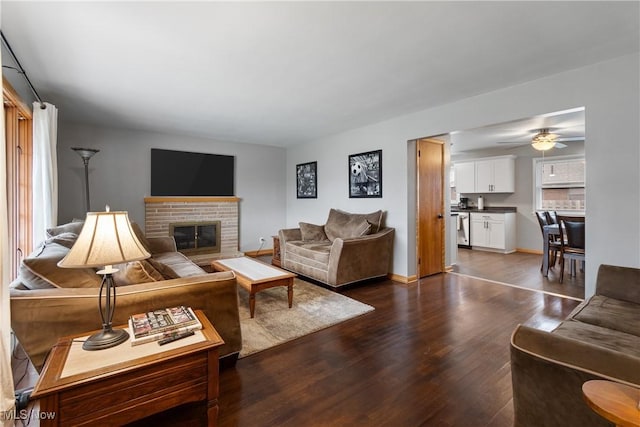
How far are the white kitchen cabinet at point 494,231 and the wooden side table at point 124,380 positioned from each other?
643cm

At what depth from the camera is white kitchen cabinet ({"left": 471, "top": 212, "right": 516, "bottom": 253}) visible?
6254mm

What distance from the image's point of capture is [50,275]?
1.66m

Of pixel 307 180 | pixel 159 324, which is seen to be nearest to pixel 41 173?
pixel 159 324

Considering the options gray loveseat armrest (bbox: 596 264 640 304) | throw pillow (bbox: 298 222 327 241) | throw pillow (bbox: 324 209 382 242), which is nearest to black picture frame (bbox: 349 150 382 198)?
throw pillow (bbox: 324 209 382 242)

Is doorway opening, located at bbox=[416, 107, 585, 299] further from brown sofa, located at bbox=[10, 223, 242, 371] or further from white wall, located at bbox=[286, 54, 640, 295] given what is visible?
brown sofa, located at bbox=[10, 223, 242, 371]

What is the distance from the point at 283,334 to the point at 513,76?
318 cm

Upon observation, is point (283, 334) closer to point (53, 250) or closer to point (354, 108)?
point (53, 250)

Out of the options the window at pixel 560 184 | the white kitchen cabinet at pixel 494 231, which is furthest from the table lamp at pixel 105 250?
the window at pixel 560 184

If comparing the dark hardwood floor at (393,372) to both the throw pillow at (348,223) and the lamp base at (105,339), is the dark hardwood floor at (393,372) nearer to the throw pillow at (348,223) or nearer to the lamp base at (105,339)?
the lamp base at (105,339)

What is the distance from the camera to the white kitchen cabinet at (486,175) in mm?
6582

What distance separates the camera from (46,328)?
5.04 ft

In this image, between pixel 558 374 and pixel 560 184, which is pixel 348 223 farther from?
pixel 560 184

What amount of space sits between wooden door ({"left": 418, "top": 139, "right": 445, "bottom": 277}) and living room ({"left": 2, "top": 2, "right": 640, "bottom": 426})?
0.20 meters

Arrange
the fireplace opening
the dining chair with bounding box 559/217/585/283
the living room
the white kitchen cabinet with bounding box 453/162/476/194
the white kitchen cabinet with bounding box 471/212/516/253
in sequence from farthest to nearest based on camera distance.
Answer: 1. the white kitchen cabinet with bounding box 453/162/476/194
2. the white kitchen cabinet with bounding box 471/212/516/253
3. the fireplace opening
4. the dining chair with bounding box 559/217/585/283
5. the living room
